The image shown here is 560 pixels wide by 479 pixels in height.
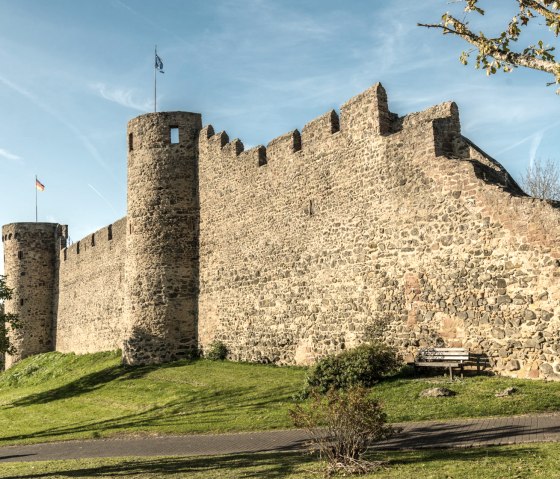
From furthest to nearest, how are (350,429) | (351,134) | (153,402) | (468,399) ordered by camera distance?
(153,402), (351,134), (468,399), (350,429)

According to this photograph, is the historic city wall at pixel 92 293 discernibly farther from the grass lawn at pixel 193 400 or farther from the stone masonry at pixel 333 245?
the grass lawn at pixel 193 400

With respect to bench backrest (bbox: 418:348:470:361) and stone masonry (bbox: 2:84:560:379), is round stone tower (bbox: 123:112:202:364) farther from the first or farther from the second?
bench backrest (bbox: 418:348:470:361)

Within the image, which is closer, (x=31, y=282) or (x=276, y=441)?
(x=276, y=441)

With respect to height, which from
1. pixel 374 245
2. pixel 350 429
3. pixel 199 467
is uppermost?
pixel 374 245

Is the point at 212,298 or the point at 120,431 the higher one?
the point at 212,298

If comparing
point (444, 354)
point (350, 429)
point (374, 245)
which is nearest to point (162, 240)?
point (374, 245)

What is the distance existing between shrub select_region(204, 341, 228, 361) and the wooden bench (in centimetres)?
1012

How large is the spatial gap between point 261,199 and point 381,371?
9106 millimetres

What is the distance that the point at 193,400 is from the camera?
19094 millimetres

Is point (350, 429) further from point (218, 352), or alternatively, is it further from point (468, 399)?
point (218, 352)

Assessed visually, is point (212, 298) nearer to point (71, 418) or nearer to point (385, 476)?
point (71, 418)

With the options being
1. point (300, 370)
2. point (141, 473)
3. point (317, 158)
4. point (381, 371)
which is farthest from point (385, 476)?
point (317, 158)

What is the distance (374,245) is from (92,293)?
74.6ft

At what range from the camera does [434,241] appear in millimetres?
16922
